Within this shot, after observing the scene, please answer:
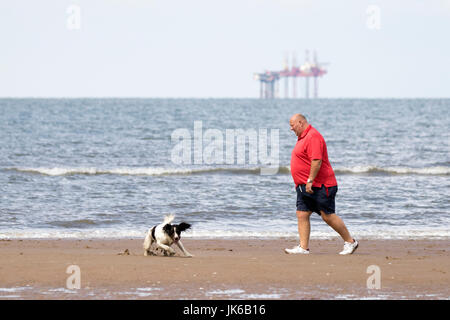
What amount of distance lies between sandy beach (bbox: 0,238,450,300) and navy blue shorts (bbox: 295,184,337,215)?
0.58 meters

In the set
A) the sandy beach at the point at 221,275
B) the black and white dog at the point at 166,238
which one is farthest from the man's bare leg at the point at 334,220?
the black and white dog at the point at 166,238

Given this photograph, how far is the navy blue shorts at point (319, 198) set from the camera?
347 inches

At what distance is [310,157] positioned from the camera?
28.7ft

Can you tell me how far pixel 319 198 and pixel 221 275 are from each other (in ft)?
5.91

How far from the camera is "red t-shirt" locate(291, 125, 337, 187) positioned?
8.70 metres

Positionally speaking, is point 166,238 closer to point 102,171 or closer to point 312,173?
point 312,173

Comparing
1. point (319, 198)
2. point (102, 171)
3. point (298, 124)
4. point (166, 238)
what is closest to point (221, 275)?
point (166, 238)

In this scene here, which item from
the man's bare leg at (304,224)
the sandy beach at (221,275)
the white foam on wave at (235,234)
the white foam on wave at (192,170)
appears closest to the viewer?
the sandy beach at (221,275)

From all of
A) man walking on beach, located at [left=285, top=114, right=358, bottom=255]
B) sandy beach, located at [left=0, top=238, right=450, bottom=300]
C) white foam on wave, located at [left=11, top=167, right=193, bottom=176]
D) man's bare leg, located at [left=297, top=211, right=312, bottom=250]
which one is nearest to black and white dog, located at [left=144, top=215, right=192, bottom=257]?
sandy beach, located at [left=0, top=238, right=450, bottom=300]

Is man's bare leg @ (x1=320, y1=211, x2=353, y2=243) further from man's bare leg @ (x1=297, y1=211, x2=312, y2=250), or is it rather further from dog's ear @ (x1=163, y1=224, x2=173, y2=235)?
dog's ear @ (x1=163, y1=224, x2=173, y2=235)

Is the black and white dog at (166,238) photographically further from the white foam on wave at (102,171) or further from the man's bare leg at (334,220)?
the white foam on wave at (102,171)

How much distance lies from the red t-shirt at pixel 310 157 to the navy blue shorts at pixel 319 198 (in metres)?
0.06
